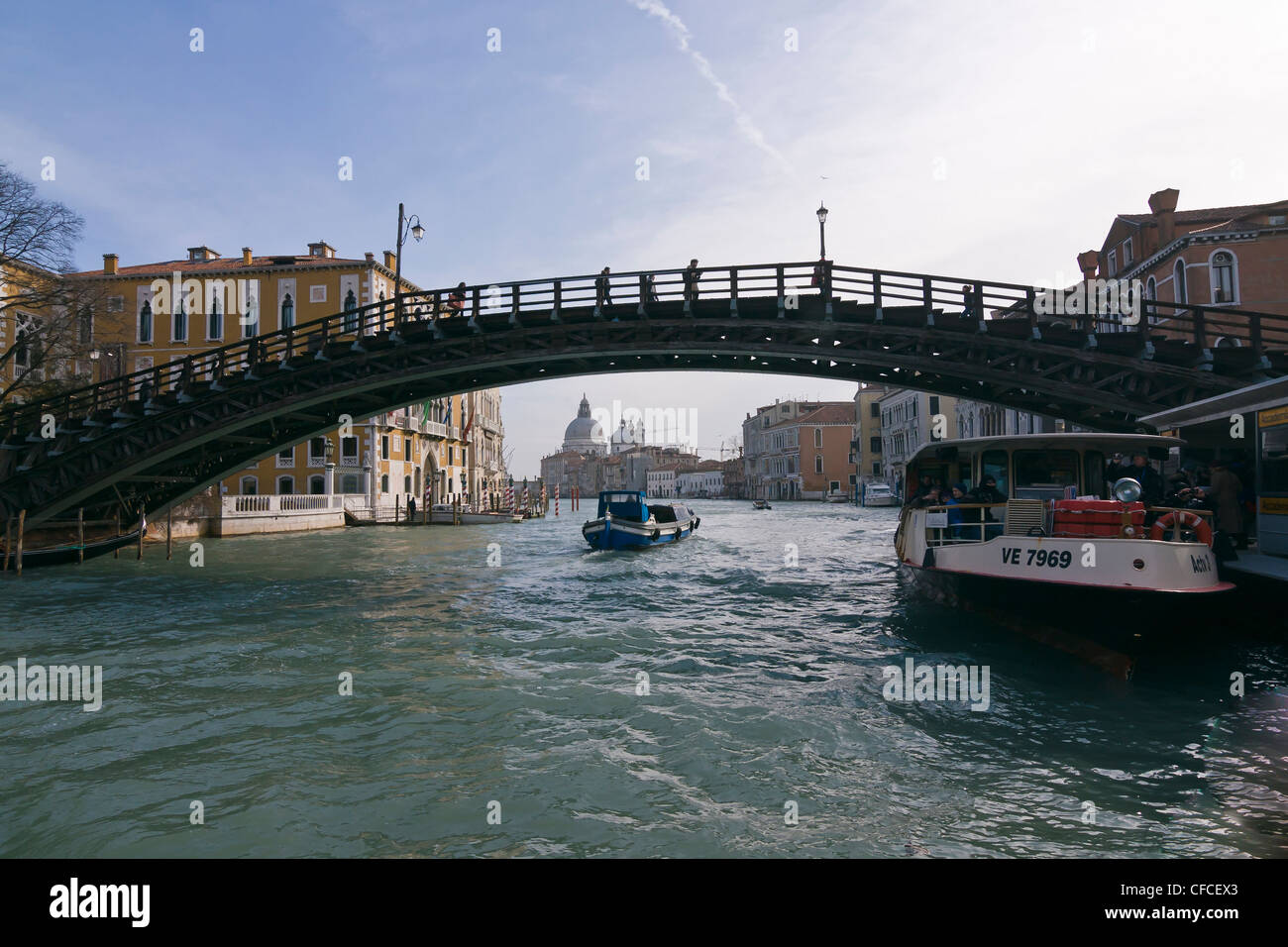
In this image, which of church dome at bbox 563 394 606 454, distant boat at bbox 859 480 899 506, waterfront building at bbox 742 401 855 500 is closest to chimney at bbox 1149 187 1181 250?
distant boat at bbox 859 480 899 506

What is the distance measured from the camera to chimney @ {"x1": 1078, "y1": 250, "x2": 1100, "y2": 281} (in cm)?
3431

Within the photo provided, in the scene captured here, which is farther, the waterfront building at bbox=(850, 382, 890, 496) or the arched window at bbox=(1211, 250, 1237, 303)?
the waterfront building at bbox=(850, 382, 890, 496)

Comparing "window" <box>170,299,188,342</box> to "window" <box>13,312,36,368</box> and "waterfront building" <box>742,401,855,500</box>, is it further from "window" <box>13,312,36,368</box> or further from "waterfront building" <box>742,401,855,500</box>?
"waterfront building" <box>742,401,855,500</box>

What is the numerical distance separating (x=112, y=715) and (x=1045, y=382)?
15498 mm

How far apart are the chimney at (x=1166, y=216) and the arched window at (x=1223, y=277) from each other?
2.80 m

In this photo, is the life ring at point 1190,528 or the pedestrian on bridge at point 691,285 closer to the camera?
the life ring at point 1190,528

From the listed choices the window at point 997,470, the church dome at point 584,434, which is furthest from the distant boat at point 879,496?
the church dome at point 584,434

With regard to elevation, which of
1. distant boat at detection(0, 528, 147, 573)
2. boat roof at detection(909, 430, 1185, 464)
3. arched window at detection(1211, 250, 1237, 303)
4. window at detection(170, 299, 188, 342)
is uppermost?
window at detection(170, 299, 188, 342)

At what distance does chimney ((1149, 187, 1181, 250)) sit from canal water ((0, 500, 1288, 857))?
2369 cm

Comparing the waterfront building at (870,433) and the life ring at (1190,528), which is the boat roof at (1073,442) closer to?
the life ring at (1190,528)

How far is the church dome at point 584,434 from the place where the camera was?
182125 mm

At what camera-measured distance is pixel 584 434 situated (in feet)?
604

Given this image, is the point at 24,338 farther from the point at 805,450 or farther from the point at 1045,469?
the point at 805,450

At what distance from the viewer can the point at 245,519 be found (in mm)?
28031
